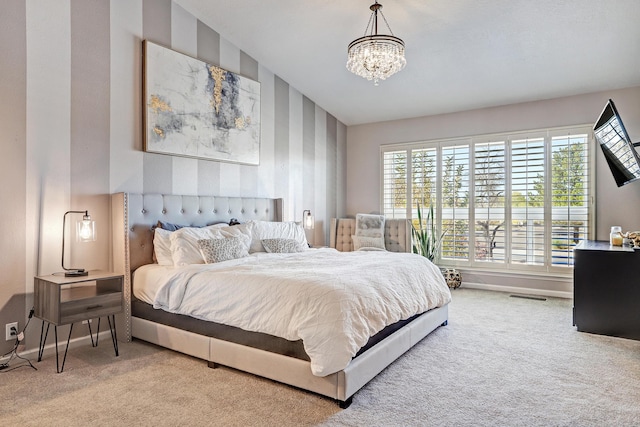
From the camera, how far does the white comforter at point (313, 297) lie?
90.7 inches

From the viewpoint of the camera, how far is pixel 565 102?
16.6 ft

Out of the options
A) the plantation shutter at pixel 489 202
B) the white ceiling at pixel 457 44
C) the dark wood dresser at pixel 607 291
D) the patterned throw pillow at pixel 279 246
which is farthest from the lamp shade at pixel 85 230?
the plantation shutter at pixel 489 202

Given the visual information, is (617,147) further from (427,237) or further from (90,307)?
(90,307)

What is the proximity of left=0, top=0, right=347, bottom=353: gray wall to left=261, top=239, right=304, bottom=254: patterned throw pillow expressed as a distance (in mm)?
870

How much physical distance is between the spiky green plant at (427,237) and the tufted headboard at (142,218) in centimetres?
291

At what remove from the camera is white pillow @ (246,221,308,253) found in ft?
13.9

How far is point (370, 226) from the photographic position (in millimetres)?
5766

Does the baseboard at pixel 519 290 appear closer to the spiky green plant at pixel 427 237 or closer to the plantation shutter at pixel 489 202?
the plantation shutter at pixel 489 202

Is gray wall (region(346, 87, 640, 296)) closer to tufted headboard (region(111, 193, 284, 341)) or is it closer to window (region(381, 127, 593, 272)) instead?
window (region(381, 127, 593, 272))

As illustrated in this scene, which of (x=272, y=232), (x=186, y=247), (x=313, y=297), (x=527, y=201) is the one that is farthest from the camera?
(x=527, y=201)

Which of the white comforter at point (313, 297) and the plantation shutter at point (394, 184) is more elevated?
the plantation shutter at point (394, 184)

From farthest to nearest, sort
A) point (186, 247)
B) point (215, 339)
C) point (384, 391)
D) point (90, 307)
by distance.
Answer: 1. point (186, 247)
2. point (90, 307)
3. point (215, 339)
4. point (384, 391)

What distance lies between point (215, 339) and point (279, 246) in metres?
1.48

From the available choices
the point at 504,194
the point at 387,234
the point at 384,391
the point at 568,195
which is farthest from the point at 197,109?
the point at 568,195
